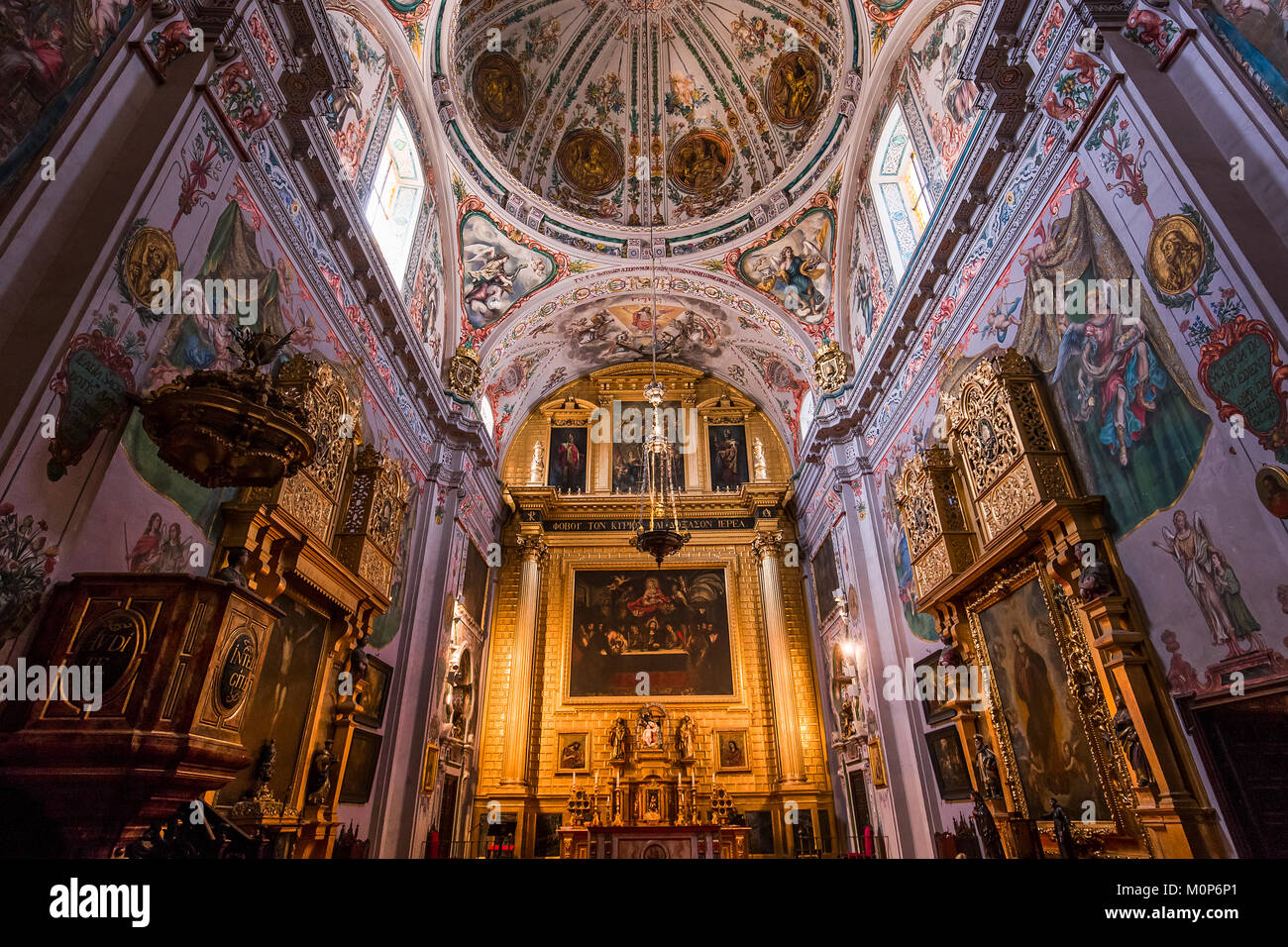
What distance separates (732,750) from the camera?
13.6m

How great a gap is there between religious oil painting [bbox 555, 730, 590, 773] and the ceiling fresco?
35.8ft

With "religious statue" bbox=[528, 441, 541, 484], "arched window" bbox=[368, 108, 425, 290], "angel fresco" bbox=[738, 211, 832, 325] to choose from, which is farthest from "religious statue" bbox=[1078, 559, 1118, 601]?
"religious statue" bbox=[528, 441, 541, 484]

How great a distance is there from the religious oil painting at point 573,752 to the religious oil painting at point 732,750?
2889mm

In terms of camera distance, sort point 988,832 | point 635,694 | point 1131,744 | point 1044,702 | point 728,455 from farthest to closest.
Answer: point 728,455 → point 635,694 → point 988,832 → point 1044,702 → point 1131,744

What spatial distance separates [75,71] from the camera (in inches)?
172

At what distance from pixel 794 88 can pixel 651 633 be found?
12304mm

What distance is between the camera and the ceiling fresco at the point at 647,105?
12461 mm

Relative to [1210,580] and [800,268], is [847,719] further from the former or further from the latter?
[800,268]

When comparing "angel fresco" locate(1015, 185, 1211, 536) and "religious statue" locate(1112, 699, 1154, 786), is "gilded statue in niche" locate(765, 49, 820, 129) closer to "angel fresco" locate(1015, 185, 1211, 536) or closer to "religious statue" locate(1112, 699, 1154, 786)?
"angel fresco" locate(1015, 185, 1211, 536)

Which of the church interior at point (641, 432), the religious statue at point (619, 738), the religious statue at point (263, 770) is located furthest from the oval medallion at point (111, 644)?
the religious statue at point (619, 738)

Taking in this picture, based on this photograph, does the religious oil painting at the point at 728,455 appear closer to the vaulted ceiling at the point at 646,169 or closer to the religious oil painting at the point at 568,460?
the vaulted ceiling at the point at 646,169

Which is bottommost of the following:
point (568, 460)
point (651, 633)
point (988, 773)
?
point (988, 773)

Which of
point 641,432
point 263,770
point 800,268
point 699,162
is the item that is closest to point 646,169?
point 699,162
